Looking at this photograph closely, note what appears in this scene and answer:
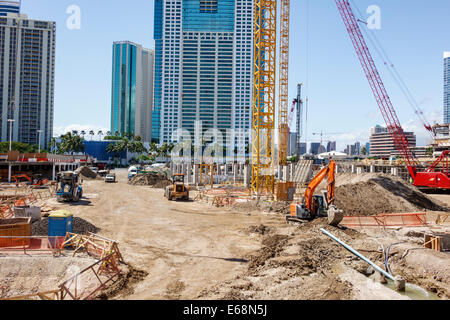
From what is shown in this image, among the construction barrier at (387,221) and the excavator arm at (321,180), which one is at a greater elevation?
the excavator arm at (321,180)

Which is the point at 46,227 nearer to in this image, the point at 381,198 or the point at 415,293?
the point at 415,293

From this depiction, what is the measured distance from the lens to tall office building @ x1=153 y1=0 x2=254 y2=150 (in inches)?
6373

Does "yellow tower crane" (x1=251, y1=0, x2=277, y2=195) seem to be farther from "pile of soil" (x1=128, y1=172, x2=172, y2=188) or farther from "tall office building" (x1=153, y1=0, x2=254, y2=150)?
"tall office building" (x1=153, y1=0, x2=254, y2=150)

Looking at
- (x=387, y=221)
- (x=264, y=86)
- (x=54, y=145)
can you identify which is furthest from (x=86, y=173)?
(x=54, y=145)

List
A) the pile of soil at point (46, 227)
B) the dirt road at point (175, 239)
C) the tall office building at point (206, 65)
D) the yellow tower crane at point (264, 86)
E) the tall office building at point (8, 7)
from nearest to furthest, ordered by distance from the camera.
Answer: the dirt road at point (175, 239) → the pile of soil at point (46, 227) → the yellow tower crane at point (264, 86) → the tall office building at point (206, 65) → the tall office building at point (8, 7)

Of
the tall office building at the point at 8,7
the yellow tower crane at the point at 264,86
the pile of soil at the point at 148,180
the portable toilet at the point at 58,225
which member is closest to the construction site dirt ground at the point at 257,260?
the portable toilet at the point at 58,225

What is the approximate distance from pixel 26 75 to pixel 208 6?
90.2m

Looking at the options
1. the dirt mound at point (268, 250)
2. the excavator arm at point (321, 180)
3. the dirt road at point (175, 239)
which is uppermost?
the excavator arm at point (321, 180)

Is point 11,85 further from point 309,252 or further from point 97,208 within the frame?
point 309,252

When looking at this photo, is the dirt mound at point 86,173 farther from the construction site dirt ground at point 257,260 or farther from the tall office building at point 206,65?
the tall office building at point 206,65

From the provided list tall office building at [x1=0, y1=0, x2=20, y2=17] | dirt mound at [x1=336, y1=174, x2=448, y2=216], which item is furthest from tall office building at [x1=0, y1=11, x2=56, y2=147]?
dirt mound at [x1=336, y1=174, x2=448, y2=216]

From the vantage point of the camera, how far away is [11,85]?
13188 centimetres

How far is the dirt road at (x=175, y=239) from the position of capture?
12977 millimetres

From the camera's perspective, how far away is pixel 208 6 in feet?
535
